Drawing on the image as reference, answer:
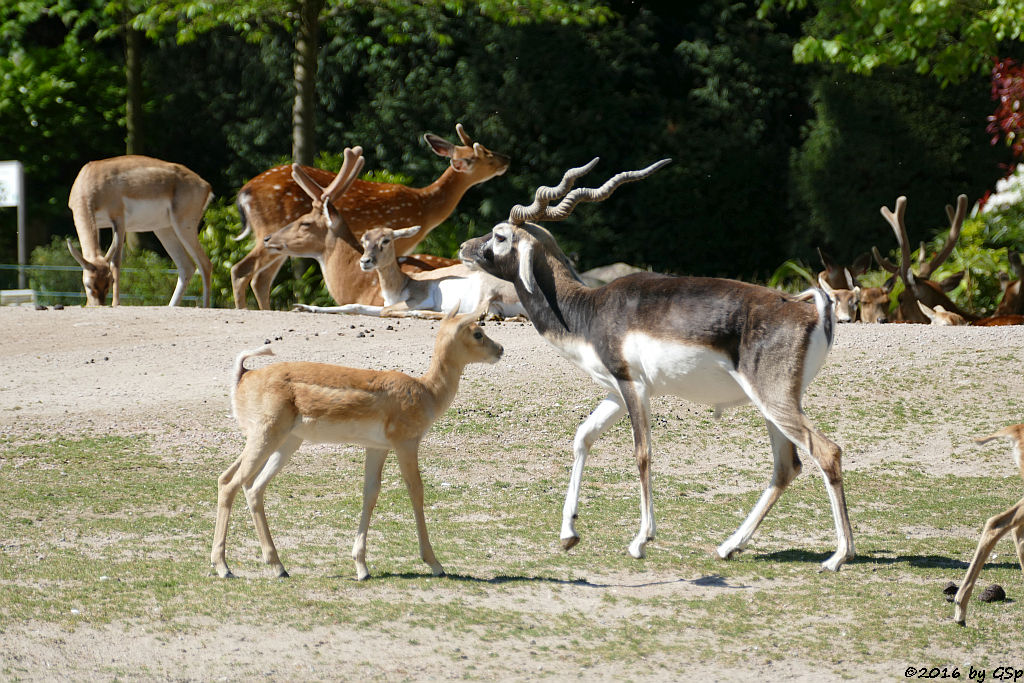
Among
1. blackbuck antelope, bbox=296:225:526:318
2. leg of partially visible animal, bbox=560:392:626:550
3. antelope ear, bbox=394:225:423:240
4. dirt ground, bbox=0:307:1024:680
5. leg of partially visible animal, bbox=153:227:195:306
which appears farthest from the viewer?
leg of partially visible animal, bbox=153:227:195:306

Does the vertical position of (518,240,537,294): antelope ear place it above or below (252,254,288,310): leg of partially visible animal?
above

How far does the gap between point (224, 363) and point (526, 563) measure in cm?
499

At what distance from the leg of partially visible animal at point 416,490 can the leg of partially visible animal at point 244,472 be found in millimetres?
497

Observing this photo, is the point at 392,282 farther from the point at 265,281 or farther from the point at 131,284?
the point at 131,284

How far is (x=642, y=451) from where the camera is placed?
592 cm

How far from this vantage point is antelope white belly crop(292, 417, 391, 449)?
5.29m

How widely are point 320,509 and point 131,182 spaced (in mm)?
7606

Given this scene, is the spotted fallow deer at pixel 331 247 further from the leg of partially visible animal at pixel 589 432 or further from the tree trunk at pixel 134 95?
the leg of partially visible animal at pixel 589 432

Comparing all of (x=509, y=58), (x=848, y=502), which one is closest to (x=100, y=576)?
(x=848, y=502)

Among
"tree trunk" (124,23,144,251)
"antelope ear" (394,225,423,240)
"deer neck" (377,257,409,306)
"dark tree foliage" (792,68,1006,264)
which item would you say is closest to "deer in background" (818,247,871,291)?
"dark tree foliage" (792,68,1006,264)

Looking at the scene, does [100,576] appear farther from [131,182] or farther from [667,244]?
[667,244]

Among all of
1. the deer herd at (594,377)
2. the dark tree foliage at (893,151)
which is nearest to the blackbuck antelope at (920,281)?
the dark tree foliage at (893,151)

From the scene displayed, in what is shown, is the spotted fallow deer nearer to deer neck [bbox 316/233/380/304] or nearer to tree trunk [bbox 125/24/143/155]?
deer neck [bbox 316/233/380/304]

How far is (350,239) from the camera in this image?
13125 millimetres
